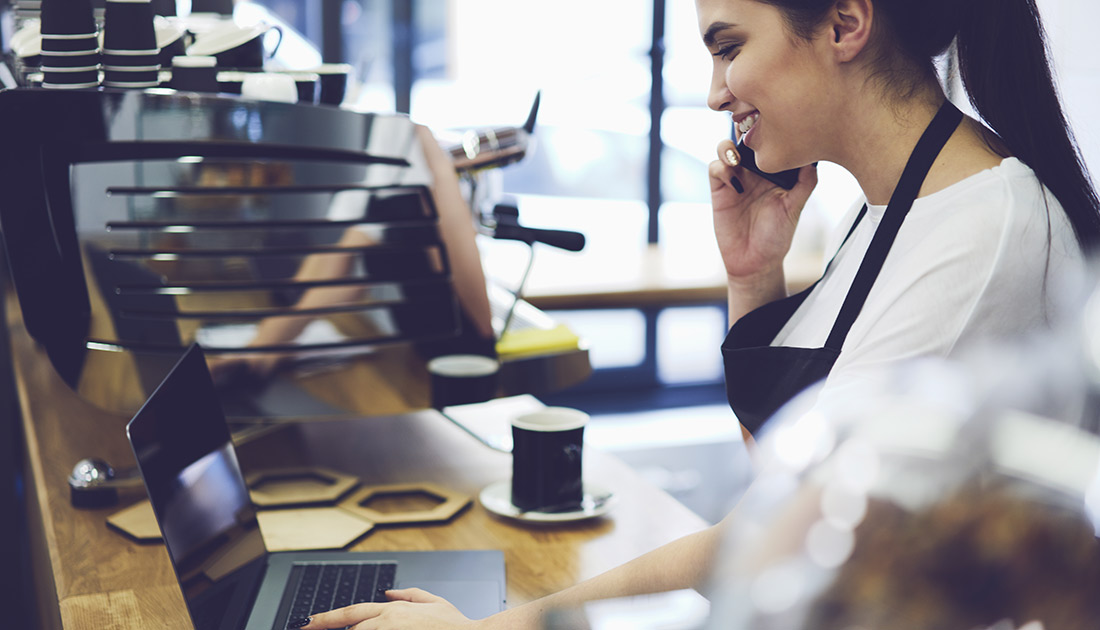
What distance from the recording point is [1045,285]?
32.0 inches

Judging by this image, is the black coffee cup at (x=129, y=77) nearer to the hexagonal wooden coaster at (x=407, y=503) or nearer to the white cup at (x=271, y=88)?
the white cup at (x=271, y=88)

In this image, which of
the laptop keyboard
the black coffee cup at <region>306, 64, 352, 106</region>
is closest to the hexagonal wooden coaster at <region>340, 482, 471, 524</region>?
the laptop keyboard

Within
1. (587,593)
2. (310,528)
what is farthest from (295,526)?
(587,593)

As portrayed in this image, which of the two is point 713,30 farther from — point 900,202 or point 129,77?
point 129,77

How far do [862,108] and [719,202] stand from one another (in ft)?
1.07

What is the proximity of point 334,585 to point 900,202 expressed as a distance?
654 millimetres

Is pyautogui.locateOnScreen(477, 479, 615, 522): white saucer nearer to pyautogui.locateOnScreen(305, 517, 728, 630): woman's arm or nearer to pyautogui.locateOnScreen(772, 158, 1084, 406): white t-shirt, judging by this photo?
pyautogui.locateOnScreen(305, 517, 728, 630): woman's arm

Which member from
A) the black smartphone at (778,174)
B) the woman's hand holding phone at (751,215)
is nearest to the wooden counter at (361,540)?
the woman's hand holding phone at (751,215)

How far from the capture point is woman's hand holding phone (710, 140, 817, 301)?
1231 millimetres

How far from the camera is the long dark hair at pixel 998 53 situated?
0.88 m

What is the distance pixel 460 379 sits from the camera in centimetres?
124

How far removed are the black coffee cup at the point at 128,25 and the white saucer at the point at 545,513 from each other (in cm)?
69

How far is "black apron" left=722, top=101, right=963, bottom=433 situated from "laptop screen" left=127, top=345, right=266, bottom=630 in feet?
1.74

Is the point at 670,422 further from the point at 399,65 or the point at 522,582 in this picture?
the point at 522,582
